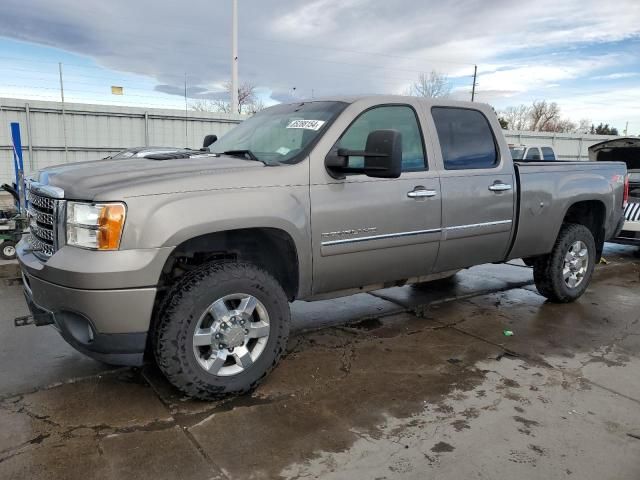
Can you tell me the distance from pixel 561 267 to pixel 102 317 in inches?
182

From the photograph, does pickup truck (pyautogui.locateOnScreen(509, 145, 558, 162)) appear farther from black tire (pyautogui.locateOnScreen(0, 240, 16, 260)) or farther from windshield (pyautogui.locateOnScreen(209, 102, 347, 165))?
black tire (pyautogui.locateOnScreen(0, 240, 16, 260))

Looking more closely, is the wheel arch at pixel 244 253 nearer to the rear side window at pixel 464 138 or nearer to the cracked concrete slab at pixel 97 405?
the cracked concrete slab at pixel 97 405

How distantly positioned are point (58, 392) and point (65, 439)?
2.12 ft

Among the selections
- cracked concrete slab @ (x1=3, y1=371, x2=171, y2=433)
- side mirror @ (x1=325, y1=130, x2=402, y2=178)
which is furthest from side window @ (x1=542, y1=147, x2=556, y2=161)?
cracked concrete slab @ (x1=3, y1=371, x2=171, y2=433)

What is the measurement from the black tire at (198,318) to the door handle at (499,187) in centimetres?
229

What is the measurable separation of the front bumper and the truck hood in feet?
1.72

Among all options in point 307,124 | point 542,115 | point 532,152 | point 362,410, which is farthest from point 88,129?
point 542,115

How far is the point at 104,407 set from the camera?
3.26 meters

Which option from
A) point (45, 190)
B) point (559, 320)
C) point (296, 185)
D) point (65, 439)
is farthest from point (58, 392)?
point (559, 320)

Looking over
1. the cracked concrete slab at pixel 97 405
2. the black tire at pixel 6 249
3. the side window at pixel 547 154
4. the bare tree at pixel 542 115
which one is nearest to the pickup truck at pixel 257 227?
the cracked concrete slab at pixel 97 405

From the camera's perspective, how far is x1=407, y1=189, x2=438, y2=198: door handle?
13.3 feet

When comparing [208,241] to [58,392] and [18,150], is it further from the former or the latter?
[18,150]

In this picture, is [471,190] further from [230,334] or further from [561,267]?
[230,334]

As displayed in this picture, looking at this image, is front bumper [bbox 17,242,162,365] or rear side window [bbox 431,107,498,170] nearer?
front bumper [bbox 17,242,162,365]
